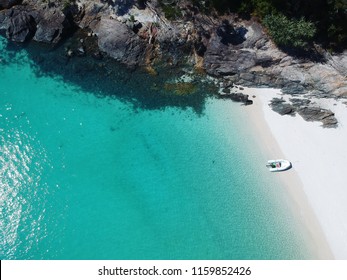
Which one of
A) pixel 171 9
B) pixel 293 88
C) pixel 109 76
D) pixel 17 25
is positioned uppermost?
pixel 171 9

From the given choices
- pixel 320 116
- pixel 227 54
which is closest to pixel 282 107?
pixel 320 116

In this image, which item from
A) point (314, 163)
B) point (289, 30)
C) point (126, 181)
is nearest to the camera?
point (126, 181)

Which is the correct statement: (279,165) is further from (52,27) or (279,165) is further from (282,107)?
(52,27)

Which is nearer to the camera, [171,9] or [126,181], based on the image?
[126,181]

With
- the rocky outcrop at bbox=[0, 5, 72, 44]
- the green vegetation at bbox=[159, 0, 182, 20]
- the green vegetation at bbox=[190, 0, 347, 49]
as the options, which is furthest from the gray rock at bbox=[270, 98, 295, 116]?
the rocky outcrop at bbox=[0, 5, 72, 44]

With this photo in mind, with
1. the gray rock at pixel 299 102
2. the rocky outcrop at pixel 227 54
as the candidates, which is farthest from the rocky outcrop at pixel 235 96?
the gray rock at pixel 299 102

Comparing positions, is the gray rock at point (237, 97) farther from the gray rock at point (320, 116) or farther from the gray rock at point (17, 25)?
the gray rock at point (17, 25)
